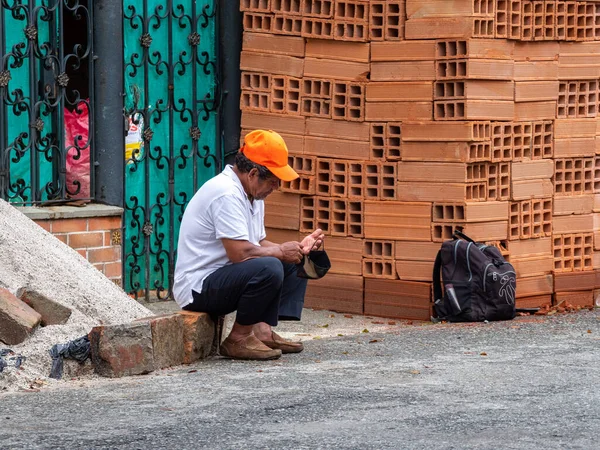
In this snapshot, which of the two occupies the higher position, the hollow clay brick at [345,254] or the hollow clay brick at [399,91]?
the hollow clay brick at [399,91]

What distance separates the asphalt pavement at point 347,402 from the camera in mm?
5734

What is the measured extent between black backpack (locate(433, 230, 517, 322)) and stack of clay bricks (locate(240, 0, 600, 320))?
24cm

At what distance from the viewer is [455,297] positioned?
960 centimetres

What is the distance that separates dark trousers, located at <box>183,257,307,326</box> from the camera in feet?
24.6

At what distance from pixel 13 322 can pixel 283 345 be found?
1717 millimetres

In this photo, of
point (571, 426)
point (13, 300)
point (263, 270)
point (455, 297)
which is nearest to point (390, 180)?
point (455, 297)

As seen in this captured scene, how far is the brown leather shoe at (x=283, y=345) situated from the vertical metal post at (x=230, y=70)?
3.03 metres

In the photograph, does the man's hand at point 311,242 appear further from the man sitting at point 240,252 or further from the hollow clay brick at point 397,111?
the hollow clay brick at point 397,111

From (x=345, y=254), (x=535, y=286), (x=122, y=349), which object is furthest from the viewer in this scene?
(x=535, y=286)

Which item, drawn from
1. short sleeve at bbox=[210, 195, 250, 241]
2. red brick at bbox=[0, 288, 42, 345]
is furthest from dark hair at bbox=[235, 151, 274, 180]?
red brick at bbox=[0, 288, 42, 345]

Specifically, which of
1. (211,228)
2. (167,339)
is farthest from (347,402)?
(211,228)

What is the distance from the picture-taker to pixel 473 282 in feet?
31.4

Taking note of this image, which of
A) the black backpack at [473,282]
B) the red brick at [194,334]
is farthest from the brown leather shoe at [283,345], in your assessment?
the black backpack at [473,282]

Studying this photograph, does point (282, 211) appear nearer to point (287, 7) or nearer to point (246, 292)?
point (287, 7)
